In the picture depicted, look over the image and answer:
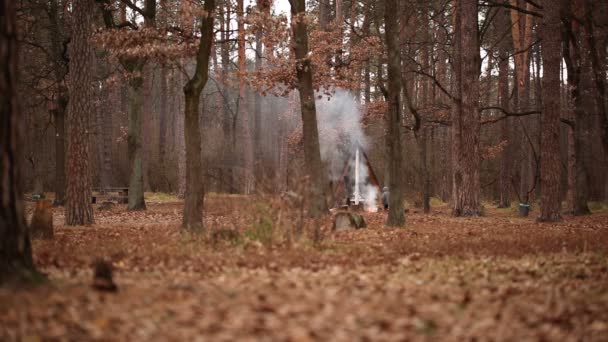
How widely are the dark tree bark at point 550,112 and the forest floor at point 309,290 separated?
561 cm

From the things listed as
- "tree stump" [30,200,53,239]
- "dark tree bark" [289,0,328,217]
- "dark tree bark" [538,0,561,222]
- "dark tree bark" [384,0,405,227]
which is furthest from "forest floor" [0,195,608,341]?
"dark tree bark" [538,0,561,222]

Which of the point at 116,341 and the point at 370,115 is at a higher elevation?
the point at 370,115

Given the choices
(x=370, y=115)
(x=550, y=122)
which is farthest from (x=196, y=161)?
(x=370, y=115)

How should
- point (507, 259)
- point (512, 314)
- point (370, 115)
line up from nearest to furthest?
1. point (512, 314)
2. point (507, 259)
3. point (370, 115)

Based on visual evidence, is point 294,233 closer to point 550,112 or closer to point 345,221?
point 345,221

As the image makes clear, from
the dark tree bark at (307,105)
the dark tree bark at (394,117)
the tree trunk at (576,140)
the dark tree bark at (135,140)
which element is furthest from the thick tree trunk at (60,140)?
the tree trunk at (576,140)

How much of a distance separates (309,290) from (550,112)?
12.9 meters

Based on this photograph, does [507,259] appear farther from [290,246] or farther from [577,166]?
[577,166]

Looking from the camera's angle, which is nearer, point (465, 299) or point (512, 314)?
point (512, 314)

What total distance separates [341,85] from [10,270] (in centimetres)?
1844

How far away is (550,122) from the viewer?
58.4ft

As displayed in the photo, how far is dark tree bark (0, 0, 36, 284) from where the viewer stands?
626 centimetres

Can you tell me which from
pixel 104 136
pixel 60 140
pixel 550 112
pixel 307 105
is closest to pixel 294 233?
pixel 307 105

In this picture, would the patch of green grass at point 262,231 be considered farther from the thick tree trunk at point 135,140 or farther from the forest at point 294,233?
the thick tree trunk at point 135,140
